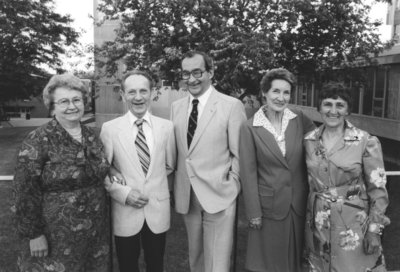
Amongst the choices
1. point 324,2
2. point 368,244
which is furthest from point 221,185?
point 324,2

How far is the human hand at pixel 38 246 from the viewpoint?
2.42 meters

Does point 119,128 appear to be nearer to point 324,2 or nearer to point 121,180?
point 121,180

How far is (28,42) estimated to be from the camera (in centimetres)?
→ 1928

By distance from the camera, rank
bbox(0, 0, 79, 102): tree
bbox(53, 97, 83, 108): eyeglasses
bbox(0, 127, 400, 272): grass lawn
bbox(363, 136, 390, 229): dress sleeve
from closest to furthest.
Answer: bbox(53, 97, 83, 108): eyeglasses
bbox(363, 136, 390, 229): dress sleeve
bbox(0, 127, 400, 272): grass lawn
bbox(0, 0, 79, 102): tree

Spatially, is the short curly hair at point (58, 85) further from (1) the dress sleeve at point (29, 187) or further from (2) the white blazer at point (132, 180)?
(2) the white blazer at point (132, 180)

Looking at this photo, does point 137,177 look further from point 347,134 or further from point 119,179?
point 347,134

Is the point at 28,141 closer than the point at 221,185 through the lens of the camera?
Yes

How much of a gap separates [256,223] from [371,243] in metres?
0.83

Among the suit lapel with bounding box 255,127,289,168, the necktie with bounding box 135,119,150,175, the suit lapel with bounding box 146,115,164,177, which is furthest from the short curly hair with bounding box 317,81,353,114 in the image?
the necktie with bounding box 135,119,150,175

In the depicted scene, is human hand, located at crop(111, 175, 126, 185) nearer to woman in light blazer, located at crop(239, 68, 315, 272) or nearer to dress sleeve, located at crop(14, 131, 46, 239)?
dress sleeve, located at crop(14, 131, 46, 239)

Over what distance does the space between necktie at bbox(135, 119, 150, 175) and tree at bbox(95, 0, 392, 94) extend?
837 cm

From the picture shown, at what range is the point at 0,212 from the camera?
25.0 feet

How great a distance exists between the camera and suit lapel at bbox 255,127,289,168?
280 centimetres

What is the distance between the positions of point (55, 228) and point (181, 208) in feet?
3.34
